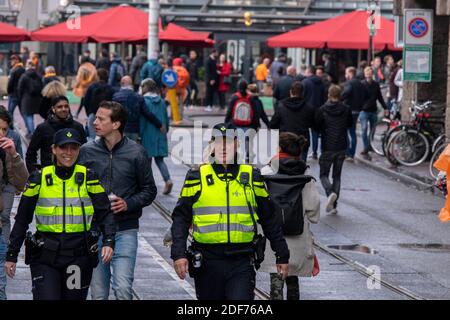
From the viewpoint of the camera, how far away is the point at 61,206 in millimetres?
8844

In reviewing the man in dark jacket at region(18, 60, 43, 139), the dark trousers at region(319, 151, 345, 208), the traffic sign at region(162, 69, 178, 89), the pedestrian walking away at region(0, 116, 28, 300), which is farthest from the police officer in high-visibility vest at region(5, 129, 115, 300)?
the traffic sign at region(162, 69, 178, 89)

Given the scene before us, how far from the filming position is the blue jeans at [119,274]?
952 cm

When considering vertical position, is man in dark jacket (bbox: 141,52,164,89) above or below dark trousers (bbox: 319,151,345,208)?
above

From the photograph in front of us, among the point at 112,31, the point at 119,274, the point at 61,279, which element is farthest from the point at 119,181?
the point at 112,31

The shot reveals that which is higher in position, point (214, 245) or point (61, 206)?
point (61, 206)

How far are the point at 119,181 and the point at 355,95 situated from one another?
17498mm

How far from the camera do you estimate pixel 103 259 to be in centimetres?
914

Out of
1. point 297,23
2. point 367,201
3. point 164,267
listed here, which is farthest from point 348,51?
point 164,267

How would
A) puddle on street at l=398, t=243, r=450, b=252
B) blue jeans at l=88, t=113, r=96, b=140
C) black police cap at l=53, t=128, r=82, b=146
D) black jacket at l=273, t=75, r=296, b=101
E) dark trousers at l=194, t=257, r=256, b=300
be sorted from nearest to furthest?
dark trousers at l=194, t=257, r=256, b=300 < black police cap at l=53, t=128, r=82, b=146 < puddle on street at l=398, t=243, r=450, b=252 < blue jeans at l=88, t=113, r=96, b=140 < black jacket at l=273, t=75, r=296, b=101

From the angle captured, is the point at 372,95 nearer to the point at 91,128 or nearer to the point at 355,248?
the point at 91,128

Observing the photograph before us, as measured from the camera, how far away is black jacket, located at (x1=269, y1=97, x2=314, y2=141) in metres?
19.3

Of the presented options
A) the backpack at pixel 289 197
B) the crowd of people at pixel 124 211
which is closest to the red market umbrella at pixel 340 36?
the crowd of people at pixel 124 211

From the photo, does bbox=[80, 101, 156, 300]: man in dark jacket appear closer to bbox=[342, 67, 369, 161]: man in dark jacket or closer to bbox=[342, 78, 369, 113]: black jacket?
bbox=[342, 67, 369, 161]: man in dark jacket

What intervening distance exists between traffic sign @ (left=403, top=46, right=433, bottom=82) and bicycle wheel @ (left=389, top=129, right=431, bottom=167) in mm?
1093
